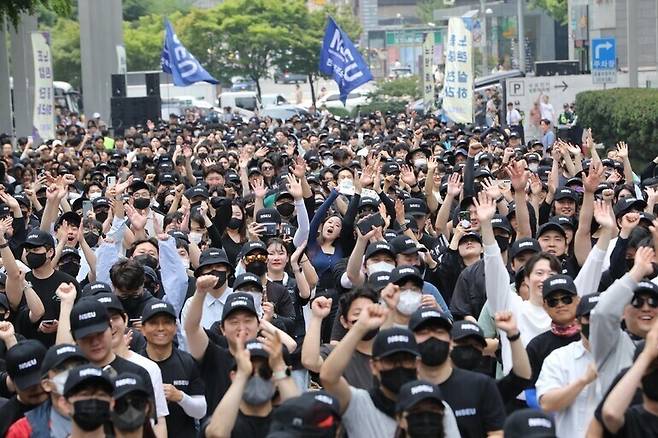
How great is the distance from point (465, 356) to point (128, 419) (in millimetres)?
1879

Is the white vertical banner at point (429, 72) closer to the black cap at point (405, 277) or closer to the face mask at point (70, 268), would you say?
the face mask at point (70, 268)

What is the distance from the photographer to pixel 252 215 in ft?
48.6

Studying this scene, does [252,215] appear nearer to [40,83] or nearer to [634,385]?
[634,385]

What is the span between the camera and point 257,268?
10.9m

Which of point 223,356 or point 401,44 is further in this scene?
point 401,44

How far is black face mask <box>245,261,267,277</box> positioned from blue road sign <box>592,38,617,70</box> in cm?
1941

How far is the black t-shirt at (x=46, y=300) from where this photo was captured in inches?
418

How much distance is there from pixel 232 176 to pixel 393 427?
1111 cm

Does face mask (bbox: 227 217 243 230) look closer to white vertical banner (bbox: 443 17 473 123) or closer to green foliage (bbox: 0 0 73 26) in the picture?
green foliage (bbox: 0 0 73 26)

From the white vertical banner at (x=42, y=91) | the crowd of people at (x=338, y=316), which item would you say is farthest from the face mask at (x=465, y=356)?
the white vertical banner at (x=42, y=91)

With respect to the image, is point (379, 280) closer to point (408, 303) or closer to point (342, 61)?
point (408, 303)

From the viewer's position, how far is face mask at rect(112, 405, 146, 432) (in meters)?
6.91

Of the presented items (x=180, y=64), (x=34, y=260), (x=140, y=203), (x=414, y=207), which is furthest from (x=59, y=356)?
(x=180, y=64)

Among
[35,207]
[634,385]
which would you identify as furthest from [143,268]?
[35,207]
